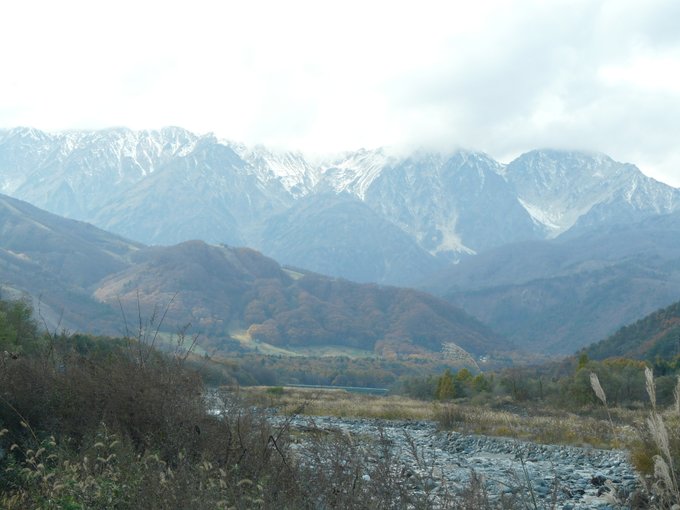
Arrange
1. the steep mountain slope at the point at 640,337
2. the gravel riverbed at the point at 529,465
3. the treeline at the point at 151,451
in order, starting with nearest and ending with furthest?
the treeline at the point at 151,451 → the gravel riverbed at the point at 529,465 → the steep mountain slope at the point at 640,337

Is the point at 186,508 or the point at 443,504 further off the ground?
the point at 443,504

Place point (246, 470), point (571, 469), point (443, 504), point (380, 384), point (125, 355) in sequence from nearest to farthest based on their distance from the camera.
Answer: point (443, 504) < point (246, 470) < point (125, 355) < point (571, 469) < point (380, 384)

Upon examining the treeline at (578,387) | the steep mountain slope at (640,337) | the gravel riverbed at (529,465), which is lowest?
the gravel riverbed at (529,465)

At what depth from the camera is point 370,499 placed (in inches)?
278

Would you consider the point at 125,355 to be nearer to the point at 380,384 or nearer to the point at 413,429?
the point at 413,429

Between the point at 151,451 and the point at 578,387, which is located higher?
the point at 578,387

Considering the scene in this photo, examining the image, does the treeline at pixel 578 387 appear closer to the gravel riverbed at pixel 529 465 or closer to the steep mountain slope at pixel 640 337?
the gravel riverbed at pixel 529 465

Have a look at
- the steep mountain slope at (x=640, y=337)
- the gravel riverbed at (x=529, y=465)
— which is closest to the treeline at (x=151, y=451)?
the gravel riverbed at (x=529, y=465)

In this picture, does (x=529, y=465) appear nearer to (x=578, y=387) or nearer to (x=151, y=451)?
(x=151, y=451)

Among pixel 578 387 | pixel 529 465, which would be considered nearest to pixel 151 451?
pixel 529 465

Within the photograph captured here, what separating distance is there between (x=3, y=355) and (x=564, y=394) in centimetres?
4166

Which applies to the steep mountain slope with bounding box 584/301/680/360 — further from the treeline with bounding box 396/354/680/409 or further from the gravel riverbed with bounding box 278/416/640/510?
the gravel riverbed with bounding box 278/416/640/510

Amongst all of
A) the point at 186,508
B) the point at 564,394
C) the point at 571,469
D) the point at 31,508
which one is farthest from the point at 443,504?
the point at 564,394

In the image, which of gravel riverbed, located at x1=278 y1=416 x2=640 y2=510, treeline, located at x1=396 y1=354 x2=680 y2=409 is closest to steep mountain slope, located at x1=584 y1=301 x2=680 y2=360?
treeline, located at x1=396 y1=354 x2=680 y2=409
